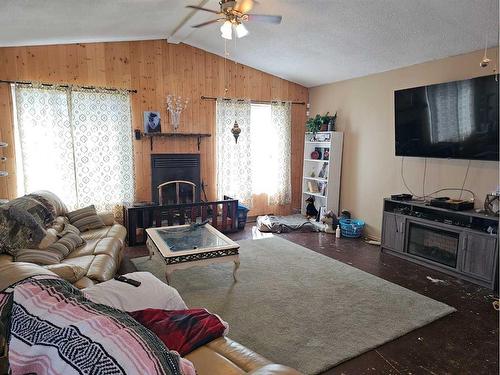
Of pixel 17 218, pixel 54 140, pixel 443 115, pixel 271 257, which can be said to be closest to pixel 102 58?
pixel 54 140

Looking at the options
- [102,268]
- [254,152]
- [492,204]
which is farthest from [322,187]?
[102,268]

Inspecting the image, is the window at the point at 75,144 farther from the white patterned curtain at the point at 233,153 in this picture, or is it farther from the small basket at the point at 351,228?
the small basket at the point at 351,228

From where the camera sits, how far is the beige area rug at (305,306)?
7.88 feet

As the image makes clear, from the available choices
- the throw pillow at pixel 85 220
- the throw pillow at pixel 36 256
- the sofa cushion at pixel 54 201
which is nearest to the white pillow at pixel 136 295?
the throw pillow at pixel 36 256

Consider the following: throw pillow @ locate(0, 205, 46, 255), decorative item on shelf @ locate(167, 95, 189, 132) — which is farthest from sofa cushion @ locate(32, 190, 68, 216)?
decorative item on shelf @ locate(167, 95, 189, 132)

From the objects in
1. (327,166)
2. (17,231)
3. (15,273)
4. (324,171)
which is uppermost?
(327,166)

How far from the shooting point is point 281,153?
632 cm

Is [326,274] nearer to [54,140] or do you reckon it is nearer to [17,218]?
[17,218]

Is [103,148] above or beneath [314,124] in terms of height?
beneath

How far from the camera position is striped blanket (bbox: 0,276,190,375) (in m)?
0.85

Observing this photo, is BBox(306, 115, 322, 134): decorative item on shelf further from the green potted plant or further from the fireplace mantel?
the fireplace mantel

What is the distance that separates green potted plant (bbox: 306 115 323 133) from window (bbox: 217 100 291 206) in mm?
425

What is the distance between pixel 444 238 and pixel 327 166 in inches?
94.4

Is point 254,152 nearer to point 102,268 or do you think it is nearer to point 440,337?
point 102,268
